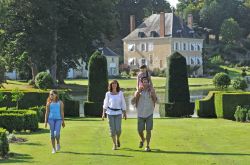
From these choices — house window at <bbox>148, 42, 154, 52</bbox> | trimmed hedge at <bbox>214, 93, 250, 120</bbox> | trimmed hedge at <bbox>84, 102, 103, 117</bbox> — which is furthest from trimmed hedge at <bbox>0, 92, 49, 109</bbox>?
house window at <bbox>148, 42, 154, 52</bbox>

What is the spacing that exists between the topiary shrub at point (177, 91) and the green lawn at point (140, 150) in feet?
36.1

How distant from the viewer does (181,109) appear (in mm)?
31812

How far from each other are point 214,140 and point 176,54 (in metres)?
15.6

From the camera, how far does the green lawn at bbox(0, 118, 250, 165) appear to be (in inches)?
533

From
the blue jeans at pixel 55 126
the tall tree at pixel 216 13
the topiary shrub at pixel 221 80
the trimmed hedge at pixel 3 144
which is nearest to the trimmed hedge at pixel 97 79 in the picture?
the topiary shrub at pixel 221 80

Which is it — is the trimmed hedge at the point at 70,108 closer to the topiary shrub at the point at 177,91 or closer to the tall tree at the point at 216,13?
the topiary shrub at the point at 177,91

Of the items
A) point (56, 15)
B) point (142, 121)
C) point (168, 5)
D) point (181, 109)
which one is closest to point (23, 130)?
point (142, 121)

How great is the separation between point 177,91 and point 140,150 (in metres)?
17.1

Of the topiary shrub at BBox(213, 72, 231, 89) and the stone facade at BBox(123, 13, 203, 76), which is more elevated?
the stone facade at BBox(123, 13, 203, 76)

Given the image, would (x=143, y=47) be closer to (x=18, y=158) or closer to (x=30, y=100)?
(x=30, y=100)

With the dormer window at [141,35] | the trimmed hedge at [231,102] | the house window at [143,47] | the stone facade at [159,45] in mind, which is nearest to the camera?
the trimmed hedge at [231,102]

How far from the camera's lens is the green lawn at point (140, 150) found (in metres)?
13.5

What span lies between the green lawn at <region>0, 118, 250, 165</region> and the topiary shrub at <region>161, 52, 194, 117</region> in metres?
11.0

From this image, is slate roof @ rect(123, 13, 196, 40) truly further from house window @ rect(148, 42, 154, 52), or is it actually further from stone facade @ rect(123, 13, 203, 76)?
house window @ rect(148, 42, 154, 52)
